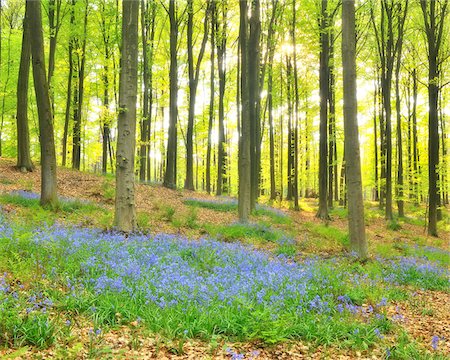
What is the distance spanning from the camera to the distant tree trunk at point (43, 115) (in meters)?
11.0

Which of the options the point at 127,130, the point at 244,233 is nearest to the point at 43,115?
the point at 127,130

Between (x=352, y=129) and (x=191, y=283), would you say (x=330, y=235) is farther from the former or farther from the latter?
(x=191, y=283)

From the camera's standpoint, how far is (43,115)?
11.1 meters

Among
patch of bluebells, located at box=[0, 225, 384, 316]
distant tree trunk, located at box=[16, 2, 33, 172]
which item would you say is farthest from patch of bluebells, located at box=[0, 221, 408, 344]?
distant tree trunk, located at box=[16, 2, 33, 172]

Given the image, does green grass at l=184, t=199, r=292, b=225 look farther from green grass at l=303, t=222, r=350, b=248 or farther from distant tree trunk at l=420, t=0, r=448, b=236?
distant tree trunk at l=420, t=0, r=448, b=236

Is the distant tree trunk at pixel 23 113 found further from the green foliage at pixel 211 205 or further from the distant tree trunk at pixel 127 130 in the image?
the distant tree trunk at pixel 127 130

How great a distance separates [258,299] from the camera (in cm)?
554

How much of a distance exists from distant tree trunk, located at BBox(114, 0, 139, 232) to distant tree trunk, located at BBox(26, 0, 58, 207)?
302 cm

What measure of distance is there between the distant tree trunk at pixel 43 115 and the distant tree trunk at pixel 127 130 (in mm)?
3021

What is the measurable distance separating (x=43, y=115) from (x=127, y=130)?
11.7 ft

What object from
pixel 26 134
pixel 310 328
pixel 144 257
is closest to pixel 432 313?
pixel 310 328

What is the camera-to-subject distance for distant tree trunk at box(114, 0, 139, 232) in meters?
9.48

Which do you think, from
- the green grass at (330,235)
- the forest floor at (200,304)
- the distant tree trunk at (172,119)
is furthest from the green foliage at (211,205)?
the forest floor at (200,304)

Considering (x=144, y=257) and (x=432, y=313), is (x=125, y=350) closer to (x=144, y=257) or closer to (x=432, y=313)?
(x=144, y=257)
